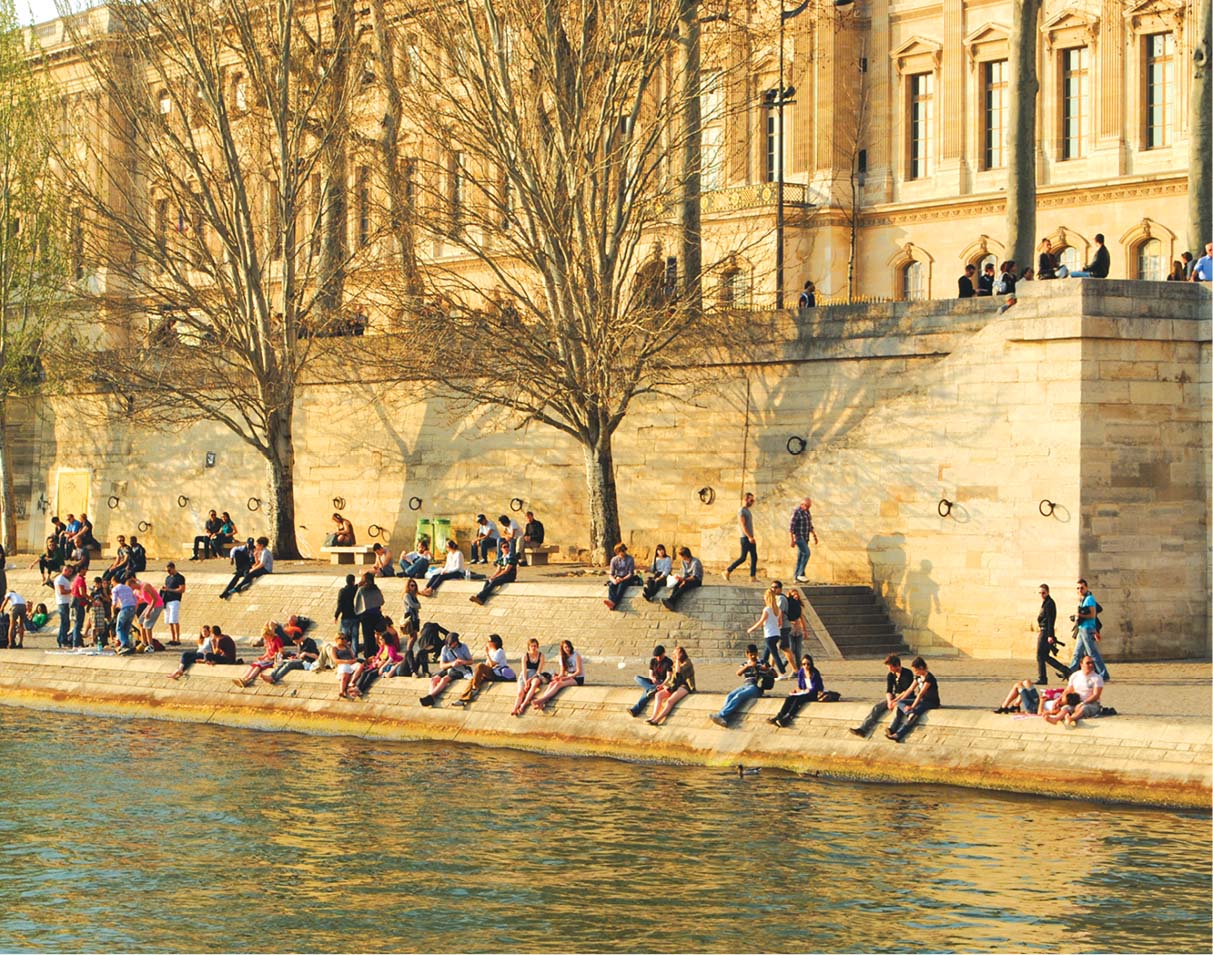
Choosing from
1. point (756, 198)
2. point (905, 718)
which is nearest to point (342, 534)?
point (905, 718)

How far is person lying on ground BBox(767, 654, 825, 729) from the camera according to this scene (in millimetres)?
24688

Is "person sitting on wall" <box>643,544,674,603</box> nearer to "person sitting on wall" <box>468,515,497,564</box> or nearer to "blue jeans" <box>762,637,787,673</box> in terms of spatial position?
"blue jeans" <box>762,637,787,673</box>

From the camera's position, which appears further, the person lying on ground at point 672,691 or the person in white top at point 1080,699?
the person lying on ground at point 672,691

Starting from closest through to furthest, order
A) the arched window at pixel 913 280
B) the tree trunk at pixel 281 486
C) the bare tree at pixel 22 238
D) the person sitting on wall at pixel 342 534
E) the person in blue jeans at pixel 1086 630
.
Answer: the person in blue jeans at pixel 1086 630 → the person sitting on wall at pixel 342 534 → the tree trunk at pixel 281 486 → the bare tree at pixel 22 238 → the arched window at pixel 913 280

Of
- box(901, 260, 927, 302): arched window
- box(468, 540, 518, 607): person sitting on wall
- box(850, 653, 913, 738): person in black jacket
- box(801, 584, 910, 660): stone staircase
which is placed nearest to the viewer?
box(850, 653, 913, 738): person in black jacket

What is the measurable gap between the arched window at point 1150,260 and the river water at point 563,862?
28.3 m

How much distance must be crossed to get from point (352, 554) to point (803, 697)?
15889mm

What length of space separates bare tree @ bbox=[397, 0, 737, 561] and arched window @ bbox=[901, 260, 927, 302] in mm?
20990

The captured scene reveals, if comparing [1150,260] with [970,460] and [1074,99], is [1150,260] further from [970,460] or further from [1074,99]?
[970,460]

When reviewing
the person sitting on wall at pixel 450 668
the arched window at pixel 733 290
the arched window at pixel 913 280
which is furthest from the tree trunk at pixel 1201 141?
the arched window at pixel 913 280

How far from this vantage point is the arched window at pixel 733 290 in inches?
1321

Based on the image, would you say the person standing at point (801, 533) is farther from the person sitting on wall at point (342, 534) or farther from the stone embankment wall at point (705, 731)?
the person sitting on wall at point (342, 534)

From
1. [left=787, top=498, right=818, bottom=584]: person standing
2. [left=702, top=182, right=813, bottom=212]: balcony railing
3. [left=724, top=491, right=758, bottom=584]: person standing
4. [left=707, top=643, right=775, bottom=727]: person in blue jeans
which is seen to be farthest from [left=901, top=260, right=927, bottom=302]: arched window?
[left=707, top=643, right=775, bottom=727]: person in blue jeans

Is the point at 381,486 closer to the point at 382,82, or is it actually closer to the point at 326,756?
the point at 382,82
